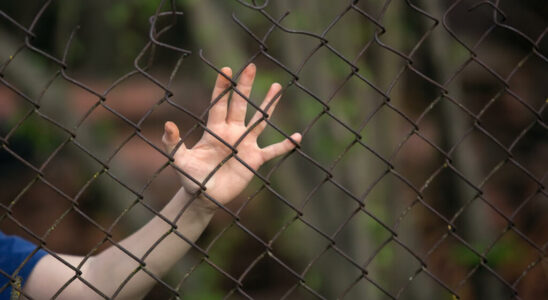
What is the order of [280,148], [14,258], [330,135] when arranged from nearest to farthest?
[280,148]
[14,258]
[330,135]

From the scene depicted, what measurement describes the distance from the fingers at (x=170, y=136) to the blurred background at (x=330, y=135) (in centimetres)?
51

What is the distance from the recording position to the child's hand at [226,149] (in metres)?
1.81

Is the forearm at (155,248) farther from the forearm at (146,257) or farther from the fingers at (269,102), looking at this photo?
the fingers at (269,102)

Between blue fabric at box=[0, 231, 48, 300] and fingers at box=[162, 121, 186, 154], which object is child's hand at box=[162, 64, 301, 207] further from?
blue fabric at box=[0, 231, 48, 300]

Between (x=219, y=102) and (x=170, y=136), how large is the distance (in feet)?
0.50

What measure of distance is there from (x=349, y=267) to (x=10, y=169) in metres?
3.23

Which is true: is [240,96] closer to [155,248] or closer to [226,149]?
[226,149]

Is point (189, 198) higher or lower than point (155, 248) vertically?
higher

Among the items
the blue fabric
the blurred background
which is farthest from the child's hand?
the blue fabric

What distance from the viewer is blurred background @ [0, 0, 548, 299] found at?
3.51 meters

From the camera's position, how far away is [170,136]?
174cm

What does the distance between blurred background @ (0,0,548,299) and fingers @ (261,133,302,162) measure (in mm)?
353

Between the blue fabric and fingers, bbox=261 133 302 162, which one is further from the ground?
fingers, bbox=261 133 302 162

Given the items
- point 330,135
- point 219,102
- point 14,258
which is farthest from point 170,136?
point 330,135
